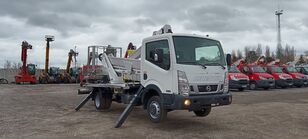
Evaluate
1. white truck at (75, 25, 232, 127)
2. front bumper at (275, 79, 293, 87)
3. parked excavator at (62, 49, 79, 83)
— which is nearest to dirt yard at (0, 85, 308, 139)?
white truck at (75, 25, 232, 127)

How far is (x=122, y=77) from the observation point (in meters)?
11.3

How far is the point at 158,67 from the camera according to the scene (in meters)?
8.63

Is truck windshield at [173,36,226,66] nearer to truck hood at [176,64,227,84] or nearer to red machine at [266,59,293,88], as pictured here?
truck hood at [176,64,227,84]

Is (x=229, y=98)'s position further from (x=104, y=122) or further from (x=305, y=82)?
(x=305, y=82)

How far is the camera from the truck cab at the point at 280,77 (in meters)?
A: 24.6

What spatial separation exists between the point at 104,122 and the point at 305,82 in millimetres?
21845

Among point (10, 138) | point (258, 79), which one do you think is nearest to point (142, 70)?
point (10, 138)

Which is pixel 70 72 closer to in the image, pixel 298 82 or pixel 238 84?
pixel 238 84

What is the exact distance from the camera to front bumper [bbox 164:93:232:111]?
7922 mm

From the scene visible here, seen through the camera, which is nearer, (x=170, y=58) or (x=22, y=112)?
(x=170, y=58)

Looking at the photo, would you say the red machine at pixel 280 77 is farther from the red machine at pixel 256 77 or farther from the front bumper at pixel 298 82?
the red machine at pixel 256 77

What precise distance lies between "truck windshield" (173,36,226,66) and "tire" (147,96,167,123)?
126cm

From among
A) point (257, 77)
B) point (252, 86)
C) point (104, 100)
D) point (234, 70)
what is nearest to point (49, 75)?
point (234, 70)

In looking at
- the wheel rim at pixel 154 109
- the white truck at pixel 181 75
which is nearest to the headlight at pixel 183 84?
the white truck at pixel 181 75
